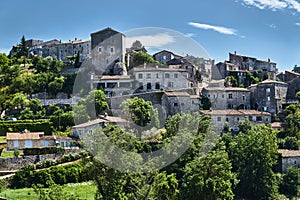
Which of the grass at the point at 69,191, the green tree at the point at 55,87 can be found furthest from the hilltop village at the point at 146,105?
the grass at the point at 69,191

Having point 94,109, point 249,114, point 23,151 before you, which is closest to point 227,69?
point 249,114

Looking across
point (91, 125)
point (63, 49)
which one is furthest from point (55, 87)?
point (63, 49)

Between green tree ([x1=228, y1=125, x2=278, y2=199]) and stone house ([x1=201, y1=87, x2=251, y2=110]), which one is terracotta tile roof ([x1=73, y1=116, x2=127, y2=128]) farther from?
stone house ([x1=201, y1=87, x2=251, y2=110])

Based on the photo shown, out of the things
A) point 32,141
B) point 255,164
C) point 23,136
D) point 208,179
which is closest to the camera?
point 208,179

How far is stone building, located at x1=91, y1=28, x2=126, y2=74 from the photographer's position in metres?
63.4

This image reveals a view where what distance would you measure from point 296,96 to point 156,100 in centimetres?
1881

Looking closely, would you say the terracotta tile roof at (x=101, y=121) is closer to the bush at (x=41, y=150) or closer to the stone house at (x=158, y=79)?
the bush at (x=41, y=150)

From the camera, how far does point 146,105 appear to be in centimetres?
4678

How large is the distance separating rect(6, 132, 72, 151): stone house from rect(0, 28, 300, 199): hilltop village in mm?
94

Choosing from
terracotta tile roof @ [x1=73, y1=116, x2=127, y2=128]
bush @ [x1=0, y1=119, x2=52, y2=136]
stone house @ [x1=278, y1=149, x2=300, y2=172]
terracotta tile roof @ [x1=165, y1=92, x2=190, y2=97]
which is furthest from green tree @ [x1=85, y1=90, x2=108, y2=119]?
stone house @ [x1=278, y1=149, x2=300, y2=172]

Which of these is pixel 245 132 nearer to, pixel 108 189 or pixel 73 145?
pixel 73 145

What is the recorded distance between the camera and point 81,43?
3280 inches

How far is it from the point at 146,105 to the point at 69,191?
15.3 meters

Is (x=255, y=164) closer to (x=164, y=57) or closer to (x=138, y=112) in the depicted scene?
(x=138, y=112)
